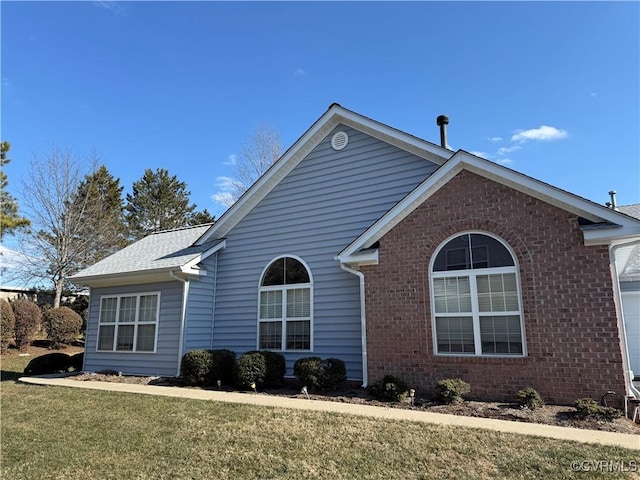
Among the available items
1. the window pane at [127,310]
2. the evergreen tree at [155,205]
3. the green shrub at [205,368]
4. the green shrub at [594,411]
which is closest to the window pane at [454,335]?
the green shrub at [594,411]

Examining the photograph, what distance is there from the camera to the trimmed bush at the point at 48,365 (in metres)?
13.8

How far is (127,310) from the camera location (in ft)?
43.5

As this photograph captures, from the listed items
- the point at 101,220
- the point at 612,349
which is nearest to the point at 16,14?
the point at 612,349

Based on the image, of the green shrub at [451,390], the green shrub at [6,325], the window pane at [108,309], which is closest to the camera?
the green shrub at [451,390]

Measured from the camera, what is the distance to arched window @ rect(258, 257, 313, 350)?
11180 millimetres

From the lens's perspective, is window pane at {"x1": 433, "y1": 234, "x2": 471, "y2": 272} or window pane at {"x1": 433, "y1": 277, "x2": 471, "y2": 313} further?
window pane at {"x1": 433, "y1": 234, "x2": 471, "y2": 272}

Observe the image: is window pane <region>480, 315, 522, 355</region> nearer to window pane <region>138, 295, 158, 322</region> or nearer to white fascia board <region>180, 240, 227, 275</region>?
white fascia board <region>180, 240, 227, 275</region>

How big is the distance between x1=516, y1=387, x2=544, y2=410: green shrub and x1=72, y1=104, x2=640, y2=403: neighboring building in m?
0.35

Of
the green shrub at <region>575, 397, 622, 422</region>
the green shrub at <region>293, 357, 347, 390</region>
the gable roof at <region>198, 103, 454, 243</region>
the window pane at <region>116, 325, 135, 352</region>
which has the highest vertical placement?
the gable roof at <region>198, 103, 454, 243</region>

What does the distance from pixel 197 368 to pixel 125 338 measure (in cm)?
405

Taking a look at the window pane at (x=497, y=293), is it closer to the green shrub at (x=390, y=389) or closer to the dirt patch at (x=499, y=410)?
the dirt patch at (x=499, y=410)

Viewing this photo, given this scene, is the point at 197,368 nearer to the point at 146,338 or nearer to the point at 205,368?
the point at 205,368

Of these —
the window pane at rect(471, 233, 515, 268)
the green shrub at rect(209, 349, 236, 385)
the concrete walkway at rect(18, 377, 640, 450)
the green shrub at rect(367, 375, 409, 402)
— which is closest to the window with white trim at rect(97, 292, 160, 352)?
the concrete walkway at rect(18, 377, 640, 450)

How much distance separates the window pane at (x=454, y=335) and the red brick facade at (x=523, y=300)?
0.19 m
